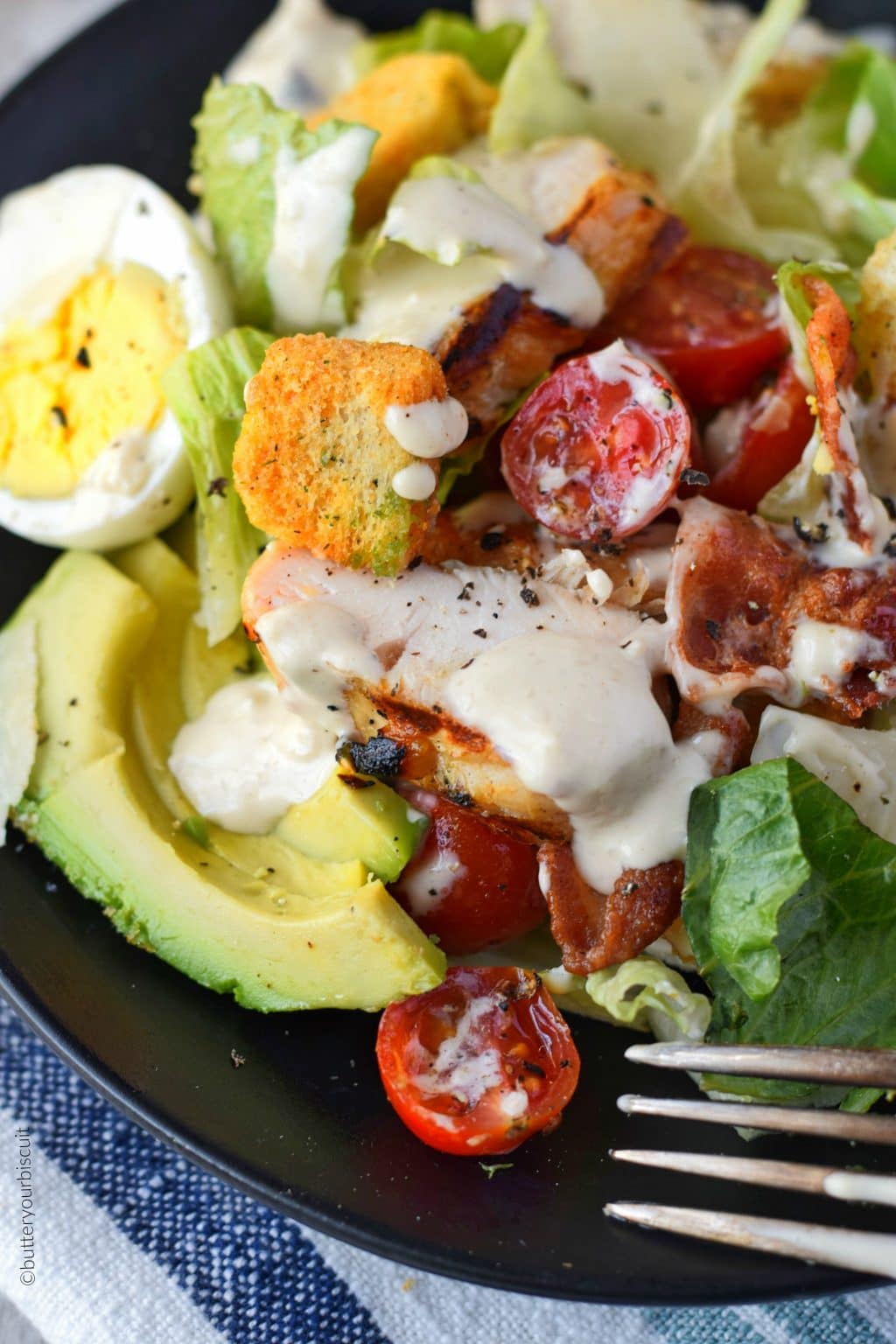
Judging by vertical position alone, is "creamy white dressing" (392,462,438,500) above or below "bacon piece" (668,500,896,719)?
above

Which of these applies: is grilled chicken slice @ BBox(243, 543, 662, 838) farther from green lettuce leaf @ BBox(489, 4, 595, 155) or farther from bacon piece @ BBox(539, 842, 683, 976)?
green lettuce leaf @ BBox(489, 4, 595, 155)

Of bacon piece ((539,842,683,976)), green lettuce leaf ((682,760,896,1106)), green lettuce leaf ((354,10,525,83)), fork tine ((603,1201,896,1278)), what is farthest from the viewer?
green lettuce leaf ((354,10,525,83))

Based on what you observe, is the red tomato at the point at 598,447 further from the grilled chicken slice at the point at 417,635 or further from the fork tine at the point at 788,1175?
the fork tine at the point at 788,1175

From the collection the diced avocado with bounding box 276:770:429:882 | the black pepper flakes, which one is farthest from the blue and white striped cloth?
the black pepper flakes

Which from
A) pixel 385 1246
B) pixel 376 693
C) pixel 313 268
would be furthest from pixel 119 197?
pixel 385 1246

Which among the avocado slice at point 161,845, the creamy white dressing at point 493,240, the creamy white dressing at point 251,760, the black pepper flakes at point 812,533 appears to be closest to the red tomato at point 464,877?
the avocado slice at point 161,845

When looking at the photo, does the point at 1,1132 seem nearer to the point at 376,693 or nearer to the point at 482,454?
the point at 376,693
